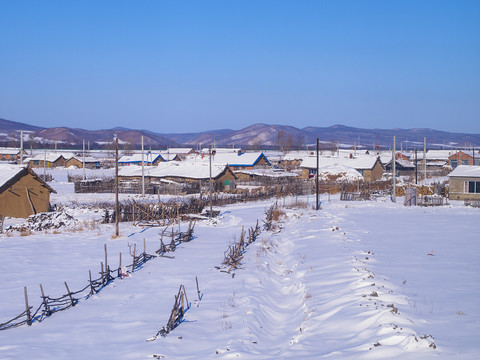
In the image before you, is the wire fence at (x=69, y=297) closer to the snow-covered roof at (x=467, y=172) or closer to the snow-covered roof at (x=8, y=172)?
the snow-covered roof at (x=8, y=172)

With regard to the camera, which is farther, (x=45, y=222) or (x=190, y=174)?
(x=190, y=174)

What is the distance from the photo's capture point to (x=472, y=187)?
1350 inches

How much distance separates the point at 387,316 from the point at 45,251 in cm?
1367

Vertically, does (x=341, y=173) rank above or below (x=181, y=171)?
below

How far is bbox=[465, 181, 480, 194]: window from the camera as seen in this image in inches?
1340

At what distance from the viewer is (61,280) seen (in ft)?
44.5

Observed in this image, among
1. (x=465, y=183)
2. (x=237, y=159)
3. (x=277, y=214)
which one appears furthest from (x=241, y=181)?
(x=277, y=214)

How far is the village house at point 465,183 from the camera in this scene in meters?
33.9

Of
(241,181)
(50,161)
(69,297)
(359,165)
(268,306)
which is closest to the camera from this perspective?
(268,306)

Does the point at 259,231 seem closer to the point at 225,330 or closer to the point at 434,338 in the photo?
the point at 225,330

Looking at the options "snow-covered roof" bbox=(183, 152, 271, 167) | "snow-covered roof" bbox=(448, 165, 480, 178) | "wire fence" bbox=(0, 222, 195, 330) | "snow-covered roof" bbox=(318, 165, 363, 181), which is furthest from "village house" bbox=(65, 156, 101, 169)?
"wire fence" bbox=(0, 222, 195, 330)

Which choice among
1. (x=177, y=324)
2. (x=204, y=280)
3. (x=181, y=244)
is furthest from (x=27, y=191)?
(x=177, y=324)

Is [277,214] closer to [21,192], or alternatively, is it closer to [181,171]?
[21,192]

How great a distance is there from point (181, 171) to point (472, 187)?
2704 cm
